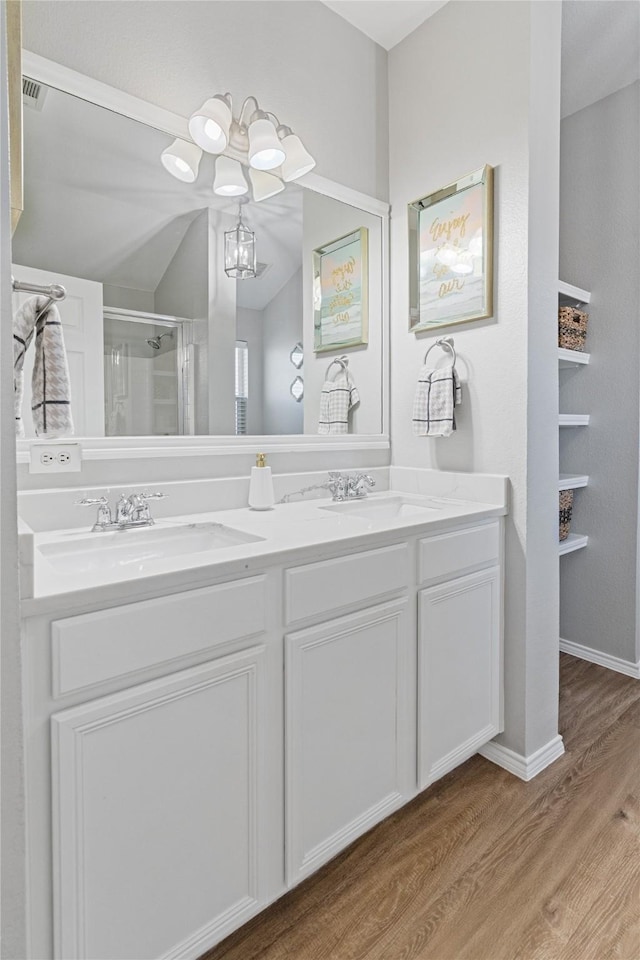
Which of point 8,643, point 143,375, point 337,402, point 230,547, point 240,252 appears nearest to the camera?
point 8,643

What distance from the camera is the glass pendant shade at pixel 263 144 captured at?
5.58 feet

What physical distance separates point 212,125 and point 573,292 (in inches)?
67.7

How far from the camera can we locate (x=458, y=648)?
1635 millimetres

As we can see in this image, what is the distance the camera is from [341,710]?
130 cm

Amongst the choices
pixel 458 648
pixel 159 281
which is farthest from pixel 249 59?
pixel 458 648

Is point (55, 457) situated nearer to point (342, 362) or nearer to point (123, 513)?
point (123, 513)

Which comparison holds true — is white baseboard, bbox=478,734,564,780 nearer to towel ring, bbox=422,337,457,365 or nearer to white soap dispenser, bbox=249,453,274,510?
Result: white soap dispenser, bbox=249,453,274,510

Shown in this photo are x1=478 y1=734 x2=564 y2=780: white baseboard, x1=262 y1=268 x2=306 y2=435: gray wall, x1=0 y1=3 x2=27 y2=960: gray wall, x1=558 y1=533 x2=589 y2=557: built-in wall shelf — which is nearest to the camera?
x1=0 y1=3 x2=27 y2=960: gray wall

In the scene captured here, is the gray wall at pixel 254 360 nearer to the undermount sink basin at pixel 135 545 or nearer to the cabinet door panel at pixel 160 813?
the undermount sink basin at pixel 135 545

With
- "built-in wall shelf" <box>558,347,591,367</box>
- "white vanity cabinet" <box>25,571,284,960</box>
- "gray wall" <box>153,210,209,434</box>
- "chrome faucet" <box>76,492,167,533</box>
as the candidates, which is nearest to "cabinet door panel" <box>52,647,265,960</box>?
"white vanity cabinet" <box>25,571,284,960</box>

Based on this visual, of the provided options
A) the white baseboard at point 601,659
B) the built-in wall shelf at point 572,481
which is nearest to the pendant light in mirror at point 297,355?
the built-in wall shelf at point 572,481

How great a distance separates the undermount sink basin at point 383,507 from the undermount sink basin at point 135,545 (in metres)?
0.52

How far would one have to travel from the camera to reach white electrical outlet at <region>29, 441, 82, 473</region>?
1358mm

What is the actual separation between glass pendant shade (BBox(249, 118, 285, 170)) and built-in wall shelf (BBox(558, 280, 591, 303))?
1355mm
